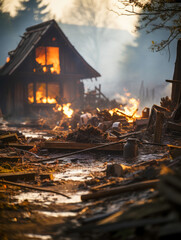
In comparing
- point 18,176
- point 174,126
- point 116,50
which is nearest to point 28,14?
point 116,50

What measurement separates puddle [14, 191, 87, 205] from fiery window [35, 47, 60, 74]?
19.0 metres

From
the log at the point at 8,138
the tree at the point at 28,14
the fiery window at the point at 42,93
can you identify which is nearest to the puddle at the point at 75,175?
the log at the point at 8,138

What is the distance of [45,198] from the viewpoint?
216 inches

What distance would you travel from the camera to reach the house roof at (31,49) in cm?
2284

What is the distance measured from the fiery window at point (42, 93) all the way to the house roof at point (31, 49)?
2.43 meters

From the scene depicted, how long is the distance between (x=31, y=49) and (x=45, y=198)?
18.9 meters

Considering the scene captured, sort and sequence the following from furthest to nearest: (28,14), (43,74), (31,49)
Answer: (28,14) → (43,74) → (31,49)

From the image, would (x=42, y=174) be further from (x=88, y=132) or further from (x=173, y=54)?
(x=173, y=54)

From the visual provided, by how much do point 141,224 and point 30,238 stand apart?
1601mm

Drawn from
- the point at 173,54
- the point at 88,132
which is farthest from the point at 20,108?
the point at 173,54

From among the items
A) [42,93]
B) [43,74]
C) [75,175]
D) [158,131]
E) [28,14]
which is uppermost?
[28,14]

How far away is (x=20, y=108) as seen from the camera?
23922 millimetres

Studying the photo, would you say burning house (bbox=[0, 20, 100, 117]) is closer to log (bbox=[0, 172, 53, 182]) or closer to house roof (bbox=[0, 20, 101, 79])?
house roof (bbox=[0, 20, 101, 79])

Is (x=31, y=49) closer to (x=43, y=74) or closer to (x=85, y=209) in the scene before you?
(x=43, y=74)
